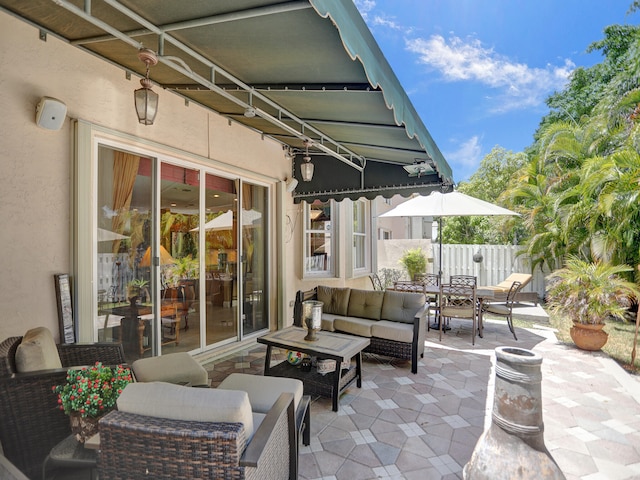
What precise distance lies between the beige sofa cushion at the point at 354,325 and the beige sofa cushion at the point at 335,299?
35cm

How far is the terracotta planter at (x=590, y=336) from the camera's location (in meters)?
5.27

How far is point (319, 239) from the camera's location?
7.73 m

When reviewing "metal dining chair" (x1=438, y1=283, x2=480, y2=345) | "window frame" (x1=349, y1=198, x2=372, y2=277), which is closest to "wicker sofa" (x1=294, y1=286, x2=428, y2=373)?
"metal dining chair" (x1=438, y1=283, x2=480, y2=345)

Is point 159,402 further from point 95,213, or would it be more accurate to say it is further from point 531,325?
point 531,325

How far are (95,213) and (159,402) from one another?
2706 mm

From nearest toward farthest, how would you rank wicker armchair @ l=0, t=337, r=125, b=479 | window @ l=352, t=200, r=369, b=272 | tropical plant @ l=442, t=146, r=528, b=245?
wicker armchair @ l=0, t=337, r=125, b=479 < window @ l=352, t=200, r=369, b=272 < tropical plant @ l=442, t=146, r=528, b=245

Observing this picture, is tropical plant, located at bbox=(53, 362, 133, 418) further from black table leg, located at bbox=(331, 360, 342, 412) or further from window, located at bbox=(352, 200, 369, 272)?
window, located at bbox=(352, 200, 369, 272)

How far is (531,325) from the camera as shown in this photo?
7121mm

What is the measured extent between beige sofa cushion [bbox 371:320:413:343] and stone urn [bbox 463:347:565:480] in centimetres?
243

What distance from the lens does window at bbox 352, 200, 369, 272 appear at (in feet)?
29.0

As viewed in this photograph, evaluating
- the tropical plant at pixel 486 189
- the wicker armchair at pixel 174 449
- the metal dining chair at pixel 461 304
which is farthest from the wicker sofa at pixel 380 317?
the tropical plant at pixel 486 189

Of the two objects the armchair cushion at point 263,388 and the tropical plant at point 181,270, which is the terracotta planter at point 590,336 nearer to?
the armchair cushion at point 263,388

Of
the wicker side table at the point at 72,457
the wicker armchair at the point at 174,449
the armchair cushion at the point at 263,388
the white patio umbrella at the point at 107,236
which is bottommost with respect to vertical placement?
the wicker side table at the point at 72,457

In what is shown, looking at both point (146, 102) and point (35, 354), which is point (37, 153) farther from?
point (35, 354)
